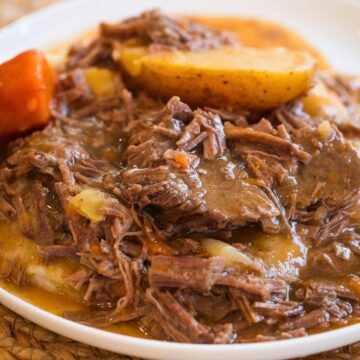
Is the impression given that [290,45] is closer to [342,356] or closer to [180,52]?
[180,52]

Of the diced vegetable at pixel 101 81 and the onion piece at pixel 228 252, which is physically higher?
the diced vegetable at pixel 101 81

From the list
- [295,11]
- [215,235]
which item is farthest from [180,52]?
[295,11]

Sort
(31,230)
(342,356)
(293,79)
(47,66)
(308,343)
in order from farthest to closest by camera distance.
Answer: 1. (47,66)
2. (293,79)
3. (31,230)
4. (342,356)
5. (308,343)

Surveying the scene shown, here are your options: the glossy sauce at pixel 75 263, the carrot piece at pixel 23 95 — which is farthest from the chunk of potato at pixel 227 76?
the glossy sauce at pixel 75 263

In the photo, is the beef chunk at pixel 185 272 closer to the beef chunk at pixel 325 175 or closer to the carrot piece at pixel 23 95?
the beef chunk at pixel 325 175

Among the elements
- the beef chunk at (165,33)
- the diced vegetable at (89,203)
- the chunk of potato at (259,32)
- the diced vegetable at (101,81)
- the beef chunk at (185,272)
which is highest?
the beef chunk at (165,33)

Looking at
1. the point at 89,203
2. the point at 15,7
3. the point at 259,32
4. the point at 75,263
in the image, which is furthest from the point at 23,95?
the point at 259,32
